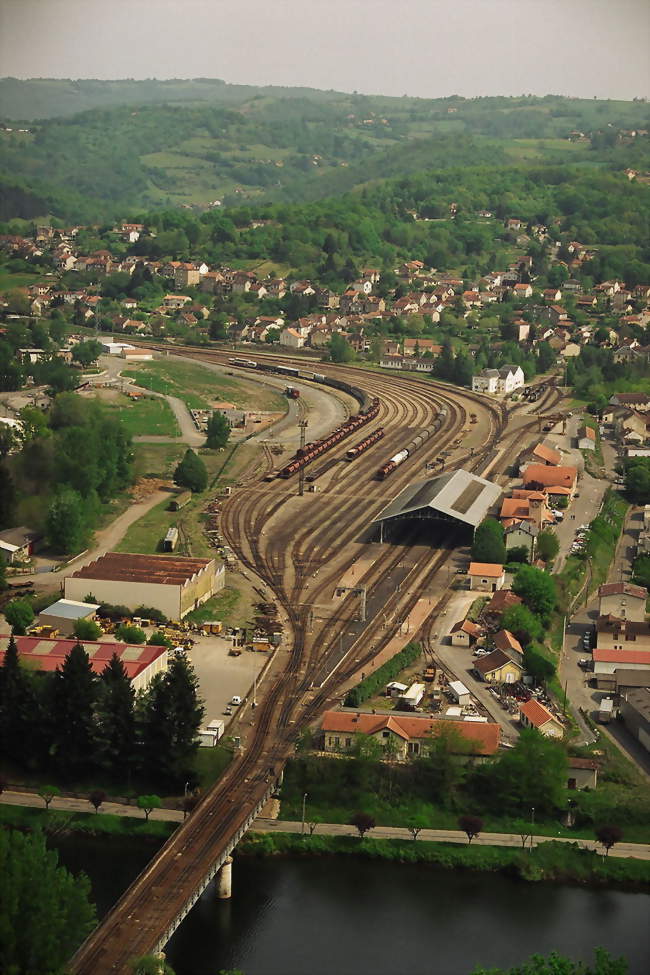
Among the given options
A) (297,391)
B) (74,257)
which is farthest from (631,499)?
(74,257)

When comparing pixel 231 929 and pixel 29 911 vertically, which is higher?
pixel 29 911

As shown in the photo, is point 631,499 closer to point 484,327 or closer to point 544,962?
point 544,962

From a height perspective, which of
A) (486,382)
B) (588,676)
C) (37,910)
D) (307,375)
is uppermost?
(37,910)

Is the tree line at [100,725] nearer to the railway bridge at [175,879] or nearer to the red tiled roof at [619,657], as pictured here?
the railway bridge at [175,879]

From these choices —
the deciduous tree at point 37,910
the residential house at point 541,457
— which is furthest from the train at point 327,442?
the deciduous tree at point 37,910

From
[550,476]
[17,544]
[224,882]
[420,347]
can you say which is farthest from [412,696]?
[420,347]

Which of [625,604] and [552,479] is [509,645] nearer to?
[625,604]
